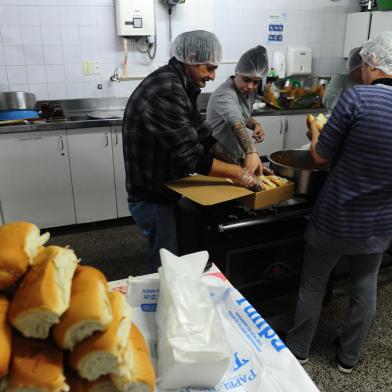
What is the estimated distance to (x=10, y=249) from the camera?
63cm

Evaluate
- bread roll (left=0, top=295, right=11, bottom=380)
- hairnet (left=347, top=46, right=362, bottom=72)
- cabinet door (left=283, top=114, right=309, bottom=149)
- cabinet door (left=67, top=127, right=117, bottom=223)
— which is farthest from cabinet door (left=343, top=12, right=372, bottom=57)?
bread roll (left=0, top=295, right=11, bottom=380)

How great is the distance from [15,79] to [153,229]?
7.41ft

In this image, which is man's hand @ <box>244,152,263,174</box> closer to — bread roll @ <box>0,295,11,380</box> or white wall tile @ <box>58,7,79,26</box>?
bread roll @ <box>0,295,11,380</box>

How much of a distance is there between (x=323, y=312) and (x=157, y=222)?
1.12 meters

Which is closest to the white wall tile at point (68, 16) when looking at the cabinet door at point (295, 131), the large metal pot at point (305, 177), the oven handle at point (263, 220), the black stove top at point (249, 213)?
the cabinet door at point (295, 131)

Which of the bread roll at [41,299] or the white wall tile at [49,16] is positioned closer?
the bread roll at [41,299]

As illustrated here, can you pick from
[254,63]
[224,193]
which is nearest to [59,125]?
[254,63]

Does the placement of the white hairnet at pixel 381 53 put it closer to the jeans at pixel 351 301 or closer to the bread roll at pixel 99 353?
the jeans at pixel 351 301

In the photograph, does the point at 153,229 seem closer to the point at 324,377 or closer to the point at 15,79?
the point at 324,377

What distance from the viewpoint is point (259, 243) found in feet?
5.85

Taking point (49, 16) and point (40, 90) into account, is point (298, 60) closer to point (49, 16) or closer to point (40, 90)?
point (49, 16)

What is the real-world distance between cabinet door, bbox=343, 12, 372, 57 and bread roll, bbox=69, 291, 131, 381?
4.17m

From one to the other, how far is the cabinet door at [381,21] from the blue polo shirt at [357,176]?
9.02 feet

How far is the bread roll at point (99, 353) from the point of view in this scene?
0.57m
